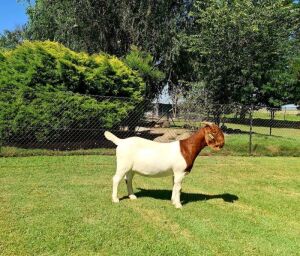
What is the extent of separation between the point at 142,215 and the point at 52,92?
648 centimetres

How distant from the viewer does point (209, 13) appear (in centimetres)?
1980

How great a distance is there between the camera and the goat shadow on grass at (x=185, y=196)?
292 inches

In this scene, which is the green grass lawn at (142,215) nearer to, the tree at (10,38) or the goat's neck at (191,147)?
the goat's neck at (191,147)

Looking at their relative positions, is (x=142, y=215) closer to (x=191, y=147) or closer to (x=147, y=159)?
(x=147, y=159)

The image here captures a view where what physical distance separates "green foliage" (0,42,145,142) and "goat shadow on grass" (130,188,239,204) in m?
→ 4.69

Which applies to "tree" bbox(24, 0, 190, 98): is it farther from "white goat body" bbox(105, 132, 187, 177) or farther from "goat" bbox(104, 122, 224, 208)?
"white goat body" bbox(105, 132, 187, 177)

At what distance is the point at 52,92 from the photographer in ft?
38.5

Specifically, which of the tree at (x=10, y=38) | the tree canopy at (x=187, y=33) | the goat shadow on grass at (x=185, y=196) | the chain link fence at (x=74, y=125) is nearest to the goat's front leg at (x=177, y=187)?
the goat shadow on grass at (x=185, y=196)

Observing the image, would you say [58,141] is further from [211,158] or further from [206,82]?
[206,82]

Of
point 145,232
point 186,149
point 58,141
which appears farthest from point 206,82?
point 145,232

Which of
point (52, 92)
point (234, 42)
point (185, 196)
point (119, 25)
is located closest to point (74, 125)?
point (52, 92)

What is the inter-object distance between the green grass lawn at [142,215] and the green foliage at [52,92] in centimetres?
175

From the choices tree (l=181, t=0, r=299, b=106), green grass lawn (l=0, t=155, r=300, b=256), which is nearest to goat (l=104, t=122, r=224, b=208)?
green grass lawn (l=0, t=155, r=300, b=256)

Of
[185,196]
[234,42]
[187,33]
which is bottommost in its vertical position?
[185,196]
